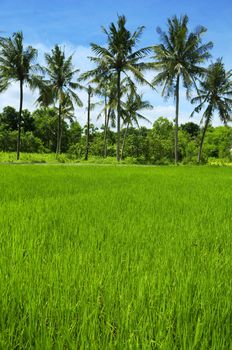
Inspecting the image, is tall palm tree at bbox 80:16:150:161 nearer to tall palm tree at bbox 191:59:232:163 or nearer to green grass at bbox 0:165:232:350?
tall palm tree at bbox 191:59:232:163

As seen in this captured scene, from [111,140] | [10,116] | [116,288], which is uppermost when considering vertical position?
[10,116]

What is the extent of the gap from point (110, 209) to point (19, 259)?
193cm

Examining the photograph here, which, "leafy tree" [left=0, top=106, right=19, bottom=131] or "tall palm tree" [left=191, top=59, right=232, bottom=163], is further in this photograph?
"leafy tree" [left=0, top=106, right=19, bottom=131]

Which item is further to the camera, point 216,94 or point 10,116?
point 10,116

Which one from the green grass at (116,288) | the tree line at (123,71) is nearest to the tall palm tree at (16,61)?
the tree line at (123,71)

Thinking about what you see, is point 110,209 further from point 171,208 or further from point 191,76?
point 191,76

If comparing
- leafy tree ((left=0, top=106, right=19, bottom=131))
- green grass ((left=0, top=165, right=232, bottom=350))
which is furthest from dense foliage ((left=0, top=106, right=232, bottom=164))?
green grass ((left=0, top=165, right=232, bottom=350))

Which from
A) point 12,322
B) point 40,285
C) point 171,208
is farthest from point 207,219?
point 12,322

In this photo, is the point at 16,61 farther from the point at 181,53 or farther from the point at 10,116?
the point at 10,116

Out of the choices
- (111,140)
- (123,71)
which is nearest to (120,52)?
(123,71)

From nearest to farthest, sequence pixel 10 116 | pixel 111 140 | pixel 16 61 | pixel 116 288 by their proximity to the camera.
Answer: pixel 116 288, pixel 16 61, pixel 111 140, pixel 10 116

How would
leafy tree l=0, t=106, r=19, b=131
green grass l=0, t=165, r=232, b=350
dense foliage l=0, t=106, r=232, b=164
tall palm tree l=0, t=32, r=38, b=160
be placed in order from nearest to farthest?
green grass l=0, t=165, r=232, b=350 < tall palm tree l=0, t=32, r=38, b=160 < dense foliage l=0, t=106, r=232, b=164 < leafy tree l=0, t=106, r=19, b=131

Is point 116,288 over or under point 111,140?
under

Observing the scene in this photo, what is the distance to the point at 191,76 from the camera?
2436 centimetres
